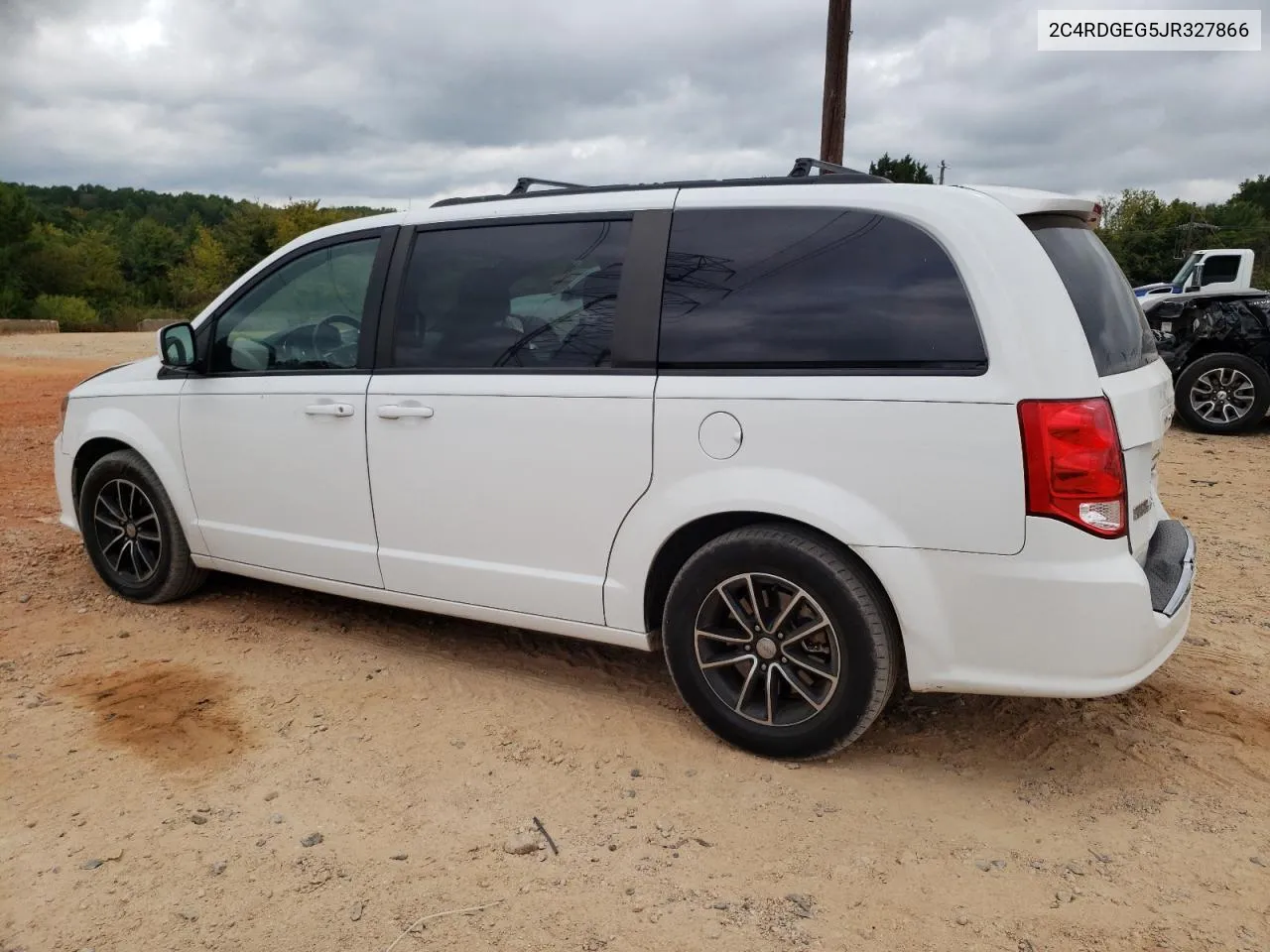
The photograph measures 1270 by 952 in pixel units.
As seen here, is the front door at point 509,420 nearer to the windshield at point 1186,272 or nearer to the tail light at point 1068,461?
the tail light at point 1068,461

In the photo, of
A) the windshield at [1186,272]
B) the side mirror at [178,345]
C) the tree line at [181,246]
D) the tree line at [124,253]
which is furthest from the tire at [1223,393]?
the tree line at [124,253]

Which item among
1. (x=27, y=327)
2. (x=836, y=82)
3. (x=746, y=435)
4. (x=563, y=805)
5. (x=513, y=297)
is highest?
(x=836, y=82)

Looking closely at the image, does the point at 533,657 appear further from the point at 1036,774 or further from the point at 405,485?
the point at 1036,774

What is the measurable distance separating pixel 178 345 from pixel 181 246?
87924 millimetres

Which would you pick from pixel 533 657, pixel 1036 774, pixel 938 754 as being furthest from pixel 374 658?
pixel 1036 774

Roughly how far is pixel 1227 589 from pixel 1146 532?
7.73ft

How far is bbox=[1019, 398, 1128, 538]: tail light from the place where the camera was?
2.82m

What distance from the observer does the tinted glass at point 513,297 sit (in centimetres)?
358

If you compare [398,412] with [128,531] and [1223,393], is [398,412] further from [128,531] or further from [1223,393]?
[1223,393]

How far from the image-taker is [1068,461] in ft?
9.27

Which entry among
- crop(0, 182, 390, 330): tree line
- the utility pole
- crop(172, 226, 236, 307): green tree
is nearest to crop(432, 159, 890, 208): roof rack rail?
the utility pole

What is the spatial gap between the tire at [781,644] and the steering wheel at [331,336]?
175 centimetres

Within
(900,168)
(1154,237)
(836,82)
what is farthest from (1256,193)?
(836,82)

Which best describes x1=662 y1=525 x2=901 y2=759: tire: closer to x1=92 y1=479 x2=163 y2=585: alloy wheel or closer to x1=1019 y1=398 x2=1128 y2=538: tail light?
x1=1019 y1=398 x2=1128 y2=538: tail light
